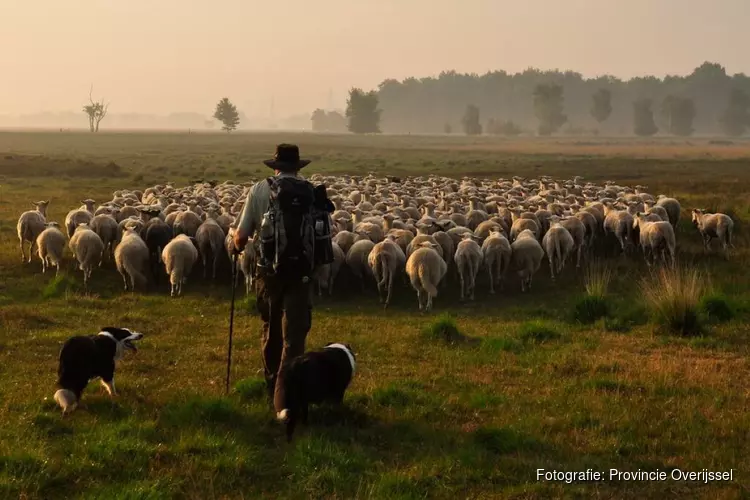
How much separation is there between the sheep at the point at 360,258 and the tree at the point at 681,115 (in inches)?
5765

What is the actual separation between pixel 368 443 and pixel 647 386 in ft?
11.6

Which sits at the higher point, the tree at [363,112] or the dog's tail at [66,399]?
the tree at [363,112]

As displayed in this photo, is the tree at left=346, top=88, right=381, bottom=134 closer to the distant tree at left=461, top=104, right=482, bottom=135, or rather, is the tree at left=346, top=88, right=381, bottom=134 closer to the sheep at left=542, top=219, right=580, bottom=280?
the distant tree at left=461, top=104, right=482, bottom=135

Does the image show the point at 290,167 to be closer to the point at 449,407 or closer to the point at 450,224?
the point at 449,407

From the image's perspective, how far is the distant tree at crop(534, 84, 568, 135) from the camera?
492 feet

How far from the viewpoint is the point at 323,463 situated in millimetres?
5645

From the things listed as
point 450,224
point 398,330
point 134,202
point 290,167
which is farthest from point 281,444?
point 134,202

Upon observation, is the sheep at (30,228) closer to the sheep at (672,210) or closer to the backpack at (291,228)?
the backpack at (291,228)

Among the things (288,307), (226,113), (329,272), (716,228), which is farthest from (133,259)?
(226,113)

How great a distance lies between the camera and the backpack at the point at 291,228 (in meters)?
6.57

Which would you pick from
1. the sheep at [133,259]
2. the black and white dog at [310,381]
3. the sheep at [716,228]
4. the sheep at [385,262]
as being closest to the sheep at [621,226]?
the sheep at [716,228]

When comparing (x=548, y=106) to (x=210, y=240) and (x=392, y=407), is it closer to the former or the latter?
(x=210, y=240)

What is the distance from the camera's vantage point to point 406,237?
14969 mm

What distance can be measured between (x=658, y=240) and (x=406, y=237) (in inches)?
233
